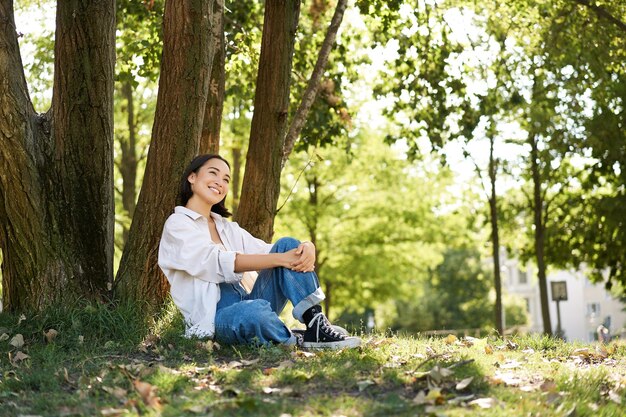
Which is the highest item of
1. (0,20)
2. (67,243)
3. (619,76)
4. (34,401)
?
(619,76)

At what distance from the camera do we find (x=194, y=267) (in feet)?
20.9

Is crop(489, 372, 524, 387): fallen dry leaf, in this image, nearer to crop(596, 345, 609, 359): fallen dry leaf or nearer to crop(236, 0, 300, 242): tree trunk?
crop(596, 345, 609, 359): fallen dry leaf

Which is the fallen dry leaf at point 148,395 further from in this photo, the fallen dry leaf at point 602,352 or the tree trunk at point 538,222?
the tree trunk at point 538,222

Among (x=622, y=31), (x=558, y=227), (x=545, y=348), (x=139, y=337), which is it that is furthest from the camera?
(x=558, y=227)

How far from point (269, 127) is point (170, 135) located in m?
2.08

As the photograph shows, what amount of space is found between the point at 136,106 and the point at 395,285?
13.6 m

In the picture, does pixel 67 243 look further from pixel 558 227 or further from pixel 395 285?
pixel 395 285

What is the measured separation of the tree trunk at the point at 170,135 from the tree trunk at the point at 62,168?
355 millimetres

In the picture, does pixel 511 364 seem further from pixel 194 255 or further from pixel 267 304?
pixel 194 255

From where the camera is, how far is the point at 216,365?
570cm

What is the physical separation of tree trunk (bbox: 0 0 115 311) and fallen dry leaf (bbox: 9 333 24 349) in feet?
2.20

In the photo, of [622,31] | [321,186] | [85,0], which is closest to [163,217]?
[85,0]

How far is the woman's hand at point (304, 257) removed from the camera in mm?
6281

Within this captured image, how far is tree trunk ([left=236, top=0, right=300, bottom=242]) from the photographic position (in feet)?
31.9
